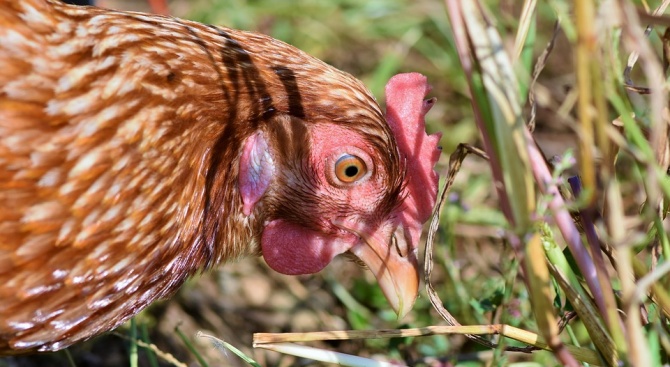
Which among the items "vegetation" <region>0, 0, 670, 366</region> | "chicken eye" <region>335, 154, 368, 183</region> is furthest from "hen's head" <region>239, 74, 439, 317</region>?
"vegetation" <region>0, 0, 670, 366</region>

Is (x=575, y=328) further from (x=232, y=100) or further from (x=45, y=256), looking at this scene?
(x=45, y=256)

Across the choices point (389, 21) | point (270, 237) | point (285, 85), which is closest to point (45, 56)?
point (285, 85)

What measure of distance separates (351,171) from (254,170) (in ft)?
→ 0.71

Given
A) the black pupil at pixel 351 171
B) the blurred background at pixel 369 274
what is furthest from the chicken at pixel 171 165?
the blurred background at pixel 369 274

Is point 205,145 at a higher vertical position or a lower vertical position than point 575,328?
higher

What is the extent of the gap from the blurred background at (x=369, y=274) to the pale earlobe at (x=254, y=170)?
16.2 inches

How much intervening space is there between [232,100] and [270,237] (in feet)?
1.28

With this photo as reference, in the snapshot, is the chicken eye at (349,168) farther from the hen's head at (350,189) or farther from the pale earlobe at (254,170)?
the pale earlobe at (254,170)

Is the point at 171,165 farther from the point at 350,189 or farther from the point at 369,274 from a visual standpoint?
the point at 369,274

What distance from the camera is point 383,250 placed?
6.09 ft

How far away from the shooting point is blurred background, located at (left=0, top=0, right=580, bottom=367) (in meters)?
2.32

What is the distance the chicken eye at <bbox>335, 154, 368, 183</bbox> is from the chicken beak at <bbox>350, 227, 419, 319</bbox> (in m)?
0.14

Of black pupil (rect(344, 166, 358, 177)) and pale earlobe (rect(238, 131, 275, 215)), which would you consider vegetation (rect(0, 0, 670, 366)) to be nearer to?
black pupil (rect(344, 166, 358, 177))

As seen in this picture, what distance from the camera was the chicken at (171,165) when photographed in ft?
4.89
